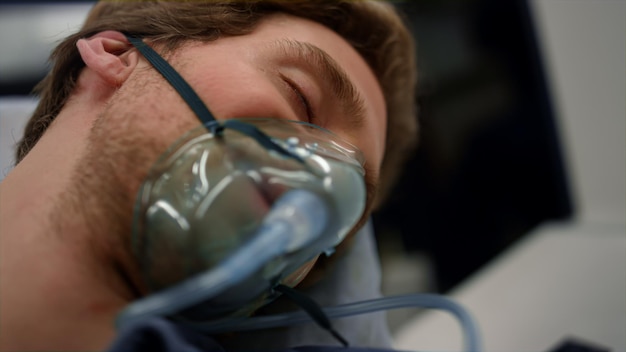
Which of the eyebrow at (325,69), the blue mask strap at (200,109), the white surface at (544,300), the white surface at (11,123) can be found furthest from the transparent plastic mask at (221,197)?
the white surface at (544,300)

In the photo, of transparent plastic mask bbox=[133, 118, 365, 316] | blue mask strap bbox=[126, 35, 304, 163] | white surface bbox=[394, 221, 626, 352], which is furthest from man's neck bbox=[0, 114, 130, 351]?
white surface bbox=[394, 221, 626, 352]

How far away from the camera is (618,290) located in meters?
1.59

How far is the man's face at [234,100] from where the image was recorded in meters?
0.78

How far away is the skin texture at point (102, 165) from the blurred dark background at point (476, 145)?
1.32m

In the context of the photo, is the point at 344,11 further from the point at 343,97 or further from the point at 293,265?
the point at 293,265

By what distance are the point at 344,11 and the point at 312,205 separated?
2.62ft

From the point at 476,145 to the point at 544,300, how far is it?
2.81 ft

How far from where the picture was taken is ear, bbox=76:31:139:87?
965mm

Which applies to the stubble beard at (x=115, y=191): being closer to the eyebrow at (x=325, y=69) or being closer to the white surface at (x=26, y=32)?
the eyebrow at (x=325, y=69)

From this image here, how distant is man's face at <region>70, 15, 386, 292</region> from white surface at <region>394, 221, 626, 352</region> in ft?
2.74

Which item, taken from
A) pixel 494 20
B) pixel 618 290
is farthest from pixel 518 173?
pixel 618 290

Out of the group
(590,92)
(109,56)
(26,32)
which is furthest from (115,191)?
(590,92)

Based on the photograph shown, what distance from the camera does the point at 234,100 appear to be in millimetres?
846

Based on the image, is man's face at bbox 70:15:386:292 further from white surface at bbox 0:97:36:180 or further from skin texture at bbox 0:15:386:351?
white surface at bbox 0:97:36:180
